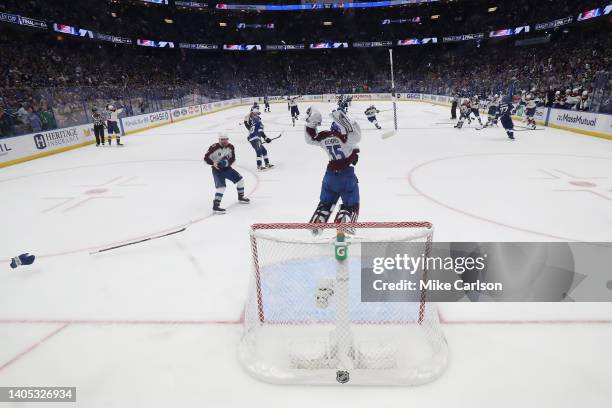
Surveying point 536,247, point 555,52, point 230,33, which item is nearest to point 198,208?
point 536,247

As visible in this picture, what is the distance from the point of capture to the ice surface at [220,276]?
2654mm

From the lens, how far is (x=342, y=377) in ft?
8.64

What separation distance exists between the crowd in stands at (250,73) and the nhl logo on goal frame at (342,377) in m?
13.0

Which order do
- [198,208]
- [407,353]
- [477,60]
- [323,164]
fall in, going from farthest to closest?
1. [477,60]
2. [323,164]
3. [198,208]
4. [407,353]

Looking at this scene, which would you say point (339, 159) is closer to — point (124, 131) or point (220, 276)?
point (220, 276)

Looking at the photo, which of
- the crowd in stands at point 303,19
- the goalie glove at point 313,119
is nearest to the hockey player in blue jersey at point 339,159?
the goalie glove at point 313,119

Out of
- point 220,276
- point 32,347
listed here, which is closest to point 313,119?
point 220,276

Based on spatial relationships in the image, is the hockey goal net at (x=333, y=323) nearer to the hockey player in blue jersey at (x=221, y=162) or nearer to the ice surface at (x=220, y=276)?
the ice surface at (x=220, y=276)

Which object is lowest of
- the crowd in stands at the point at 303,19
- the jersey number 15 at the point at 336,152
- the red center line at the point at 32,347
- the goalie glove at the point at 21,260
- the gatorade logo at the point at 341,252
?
the red center line at the point at 32,347

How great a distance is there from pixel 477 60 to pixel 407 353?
41.9 meters

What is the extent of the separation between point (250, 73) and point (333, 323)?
44529 mm

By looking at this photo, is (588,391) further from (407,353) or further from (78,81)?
(78,81)

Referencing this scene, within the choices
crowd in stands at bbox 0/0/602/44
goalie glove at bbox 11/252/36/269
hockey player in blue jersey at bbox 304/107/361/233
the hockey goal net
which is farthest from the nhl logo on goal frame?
crowd in stands at bbox 0/0/602/44

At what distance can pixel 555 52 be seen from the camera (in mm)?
28625
